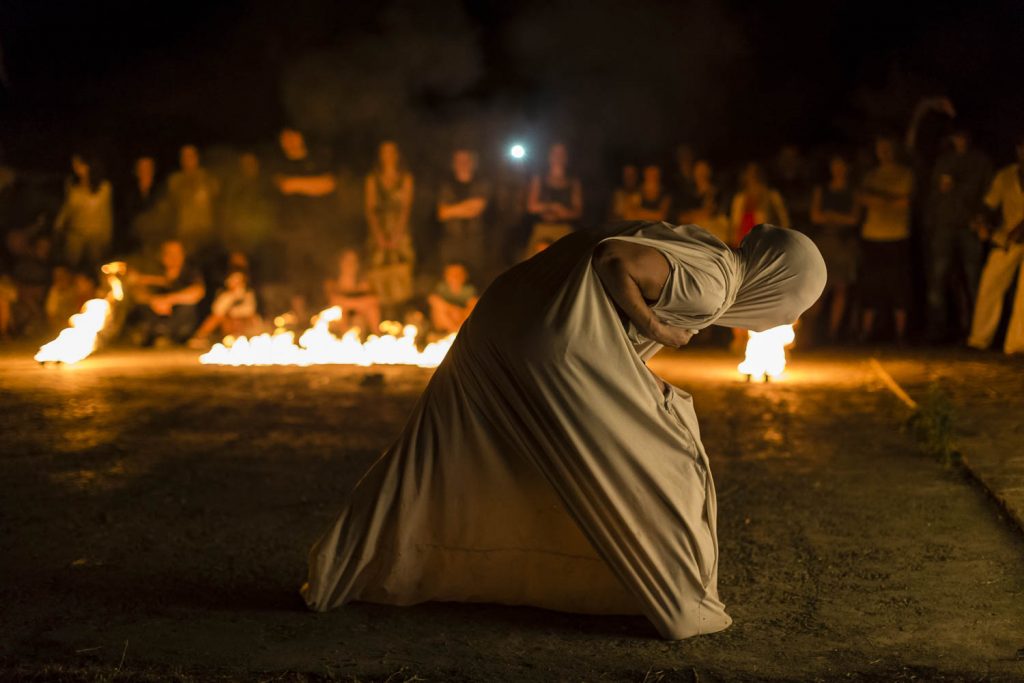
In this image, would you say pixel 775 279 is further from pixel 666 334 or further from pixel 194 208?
pixel 194 208

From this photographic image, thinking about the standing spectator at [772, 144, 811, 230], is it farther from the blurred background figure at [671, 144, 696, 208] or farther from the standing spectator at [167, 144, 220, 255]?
the standing spectator at [167, 144, 220, 255]

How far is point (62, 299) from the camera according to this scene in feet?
52.7

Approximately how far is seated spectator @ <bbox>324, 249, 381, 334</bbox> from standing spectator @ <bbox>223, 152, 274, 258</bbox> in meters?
1.21

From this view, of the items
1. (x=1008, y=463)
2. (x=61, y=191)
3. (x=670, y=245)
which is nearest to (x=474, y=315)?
(x=670, y=245)

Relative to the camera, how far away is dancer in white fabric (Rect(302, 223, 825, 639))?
4352 millimetres

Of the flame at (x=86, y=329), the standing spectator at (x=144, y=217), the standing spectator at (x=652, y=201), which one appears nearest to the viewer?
the flame at (x=86, y=329)

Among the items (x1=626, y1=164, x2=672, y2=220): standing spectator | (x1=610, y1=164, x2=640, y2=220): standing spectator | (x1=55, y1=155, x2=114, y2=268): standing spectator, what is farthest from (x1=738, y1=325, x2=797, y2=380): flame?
(x1=55, y1=155, x2=114, y2=268): standing spectator

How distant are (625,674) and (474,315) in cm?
142

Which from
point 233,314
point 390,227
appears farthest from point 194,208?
point 390,227

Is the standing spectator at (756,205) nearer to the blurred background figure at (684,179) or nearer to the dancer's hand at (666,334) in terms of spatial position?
the blurred background figure at (684,179)

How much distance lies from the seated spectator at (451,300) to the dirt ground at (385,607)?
5432mm

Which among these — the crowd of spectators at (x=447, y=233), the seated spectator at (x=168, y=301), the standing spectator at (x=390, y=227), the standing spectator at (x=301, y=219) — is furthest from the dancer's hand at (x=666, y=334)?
the seated spectator at (x=168, y=301)

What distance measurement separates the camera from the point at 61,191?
17969 millimetres

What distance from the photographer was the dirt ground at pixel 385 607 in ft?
13.7
